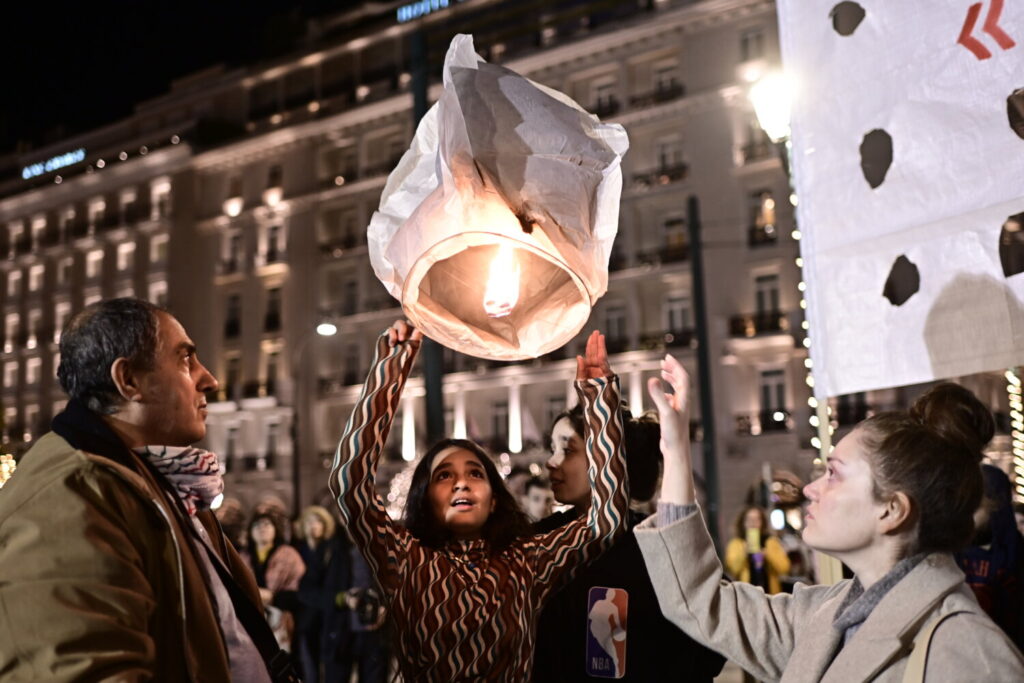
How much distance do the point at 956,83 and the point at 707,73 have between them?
103ft

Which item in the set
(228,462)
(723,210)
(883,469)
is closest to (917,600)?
(883,469)

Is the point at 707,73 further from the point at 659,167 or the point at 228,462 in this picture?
the point at 228,462

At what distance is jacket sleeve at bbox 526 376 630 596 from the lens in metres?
3.07

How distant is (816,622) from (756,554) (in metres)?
6.72

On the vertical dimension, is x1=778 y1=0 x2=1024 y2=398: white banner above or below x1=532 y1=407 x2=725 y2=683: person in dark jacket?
above

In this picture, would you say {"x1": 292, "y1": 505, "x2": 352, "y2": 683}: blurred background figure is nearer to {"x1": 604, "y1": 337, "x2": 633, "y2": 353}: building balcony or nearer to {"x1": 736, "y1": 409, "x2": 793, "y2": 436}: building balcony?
{"x1": 736, "y1": 409, "x2": 793, "y2": 436}: building balcony

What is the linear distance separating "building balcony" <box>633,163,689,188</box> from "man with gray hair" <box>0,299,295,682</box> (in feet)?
103

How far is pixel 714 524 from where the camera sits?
18.9 m

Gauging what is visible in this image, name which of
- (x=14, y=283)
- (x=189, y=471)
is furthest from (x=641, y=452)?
(x=14, y=283)

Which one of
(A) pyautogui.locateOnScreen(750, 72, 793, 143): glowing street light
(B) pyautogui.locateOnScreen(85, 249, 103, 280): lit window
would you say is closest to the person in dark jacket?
(A) pyautogui.locateOnScreen(750, 72, 793, 143): glowing street light

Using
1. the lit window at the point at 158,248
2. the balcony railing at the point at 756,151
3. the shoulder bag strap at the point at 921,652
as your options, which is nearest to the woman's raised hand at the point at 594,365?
the shoulder bag strap at the point at 921,652

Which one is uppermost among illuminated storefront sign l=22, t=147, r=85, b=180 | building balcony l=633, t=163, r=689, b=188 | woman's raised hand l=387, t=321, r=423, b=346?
illuminated storefront sign l=22, t=147, r=85, b=180

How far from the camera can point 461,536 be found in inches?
122

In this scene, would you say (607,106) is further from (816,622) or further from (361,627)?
(816,622)
